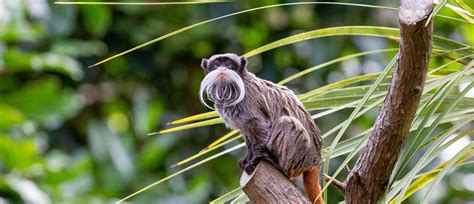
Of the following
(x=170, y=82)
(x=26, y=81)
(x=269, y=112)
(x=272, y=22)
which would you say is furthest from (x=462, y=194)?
(x=269, y=112)

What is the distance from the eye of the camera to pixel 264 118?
213cm

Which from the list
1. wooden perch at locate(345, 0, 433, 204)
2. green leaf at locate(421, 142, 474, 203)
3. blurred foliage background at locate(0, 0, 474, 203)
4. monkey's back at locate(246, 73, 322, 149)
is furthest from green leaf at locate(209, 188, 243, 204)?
blurred foliage background at locate(0, 0, 474, 203)

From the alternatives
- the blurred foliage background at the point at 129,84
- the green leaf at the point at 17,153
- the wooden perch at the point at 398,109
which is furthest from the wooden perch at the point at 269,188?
the green leaf at the point at 17,153

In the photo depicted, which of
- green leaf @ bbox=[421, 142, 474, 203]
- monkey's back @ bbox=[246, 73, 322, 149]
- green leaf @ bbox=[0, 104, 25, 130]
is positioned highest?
green leaf @ bbox=[0, 104, 25, 130]

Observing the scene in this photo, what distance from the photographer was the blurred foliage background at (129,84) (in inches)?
186

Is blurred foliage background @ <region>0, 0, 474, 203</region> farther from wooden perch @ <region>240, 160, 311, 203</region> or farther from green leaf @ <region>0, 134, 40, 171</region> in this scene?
wooden perch @ <region>240, 160, 311, 203</region>

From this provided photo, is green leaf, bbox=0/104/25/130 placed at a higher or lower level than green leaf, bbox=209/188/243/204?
higher

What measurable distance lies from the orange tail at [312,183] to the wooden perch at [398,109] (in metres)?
0.25

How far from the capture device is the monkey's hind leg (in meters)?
2.06

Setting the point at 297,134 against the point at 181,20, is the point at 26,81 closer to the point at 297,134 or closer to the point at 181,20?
the point at 181,20

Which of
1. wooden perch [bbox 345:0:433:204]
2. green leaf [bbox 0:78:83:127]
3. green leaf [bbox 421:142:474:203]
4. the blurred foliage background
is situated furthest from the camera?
green leaf [bbox 0:78:83:127]

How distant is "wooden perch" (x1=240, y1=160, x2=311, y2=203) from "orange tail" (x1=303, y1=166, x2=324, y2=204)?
109 millimetres

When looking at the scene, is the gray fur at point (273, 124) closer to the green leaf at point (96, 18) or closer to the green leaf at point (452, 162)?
the green leaf at point (452, 162)

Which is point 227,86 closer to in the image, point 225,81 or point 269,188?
point 225,81
